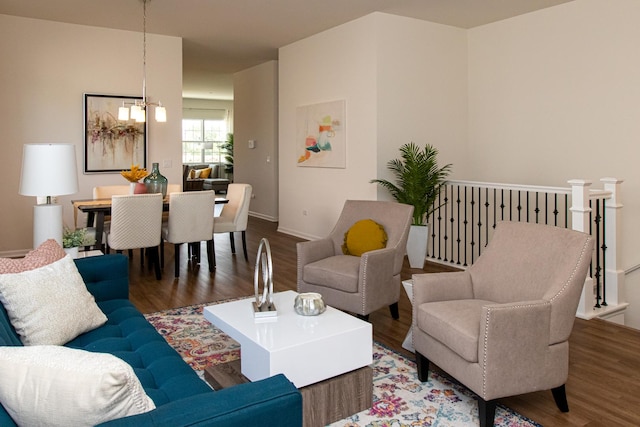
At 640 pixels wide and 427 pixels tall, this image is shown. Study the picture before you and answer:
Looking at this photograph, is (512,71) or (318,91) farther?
(318,91)

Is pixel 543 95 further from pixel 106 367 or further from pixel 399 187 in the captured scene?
pixel 106 367

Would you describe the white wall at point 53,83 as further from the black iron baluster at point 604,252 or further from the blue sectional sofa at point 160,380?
the black iron baluster at point 604,252

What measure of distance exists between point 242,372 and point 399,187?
4.19 metres

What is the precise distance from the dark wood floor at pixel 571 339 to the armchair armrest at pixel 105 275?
1220 mm

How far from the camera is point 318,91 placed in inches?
275

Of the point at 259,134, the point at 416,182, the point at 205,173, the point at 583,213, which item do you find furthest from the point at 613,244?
the point at 205,173

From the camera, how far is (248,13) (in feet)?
19.5

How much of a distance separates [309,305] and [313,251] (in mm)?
1391

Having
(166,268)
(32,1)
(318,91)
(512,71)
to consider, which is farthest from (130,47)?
(512,71)

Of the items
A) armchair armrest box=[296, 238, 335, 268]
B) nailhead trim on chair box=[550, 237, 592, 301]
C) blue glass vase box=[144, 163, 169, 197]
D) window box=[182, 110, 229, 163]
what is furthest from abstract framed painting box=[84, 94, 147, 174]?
window box=[182, 110, 229, 163]

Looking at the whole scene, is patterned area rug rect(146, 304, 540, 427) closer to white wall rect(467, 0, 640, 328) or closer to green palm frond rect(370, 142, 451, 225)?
green palm frond rect(370, 142, 451, 225)

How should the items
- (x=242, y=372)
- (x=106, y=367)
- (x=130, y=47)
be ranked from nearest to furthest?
(x=106, y=367) < (x=242, y=372) < (x=130, y=47)

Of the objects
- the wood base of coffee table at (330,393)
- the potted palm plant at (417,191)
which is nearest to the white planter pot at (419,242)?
the potted palm plant at (417,191)

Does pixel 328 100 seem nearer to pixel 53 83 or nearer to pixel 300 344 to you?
pixel 53 83
